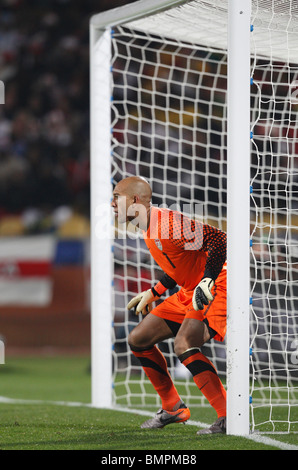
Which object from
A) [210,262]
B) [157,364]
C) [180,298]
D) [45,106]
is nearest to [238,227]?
[210,262]

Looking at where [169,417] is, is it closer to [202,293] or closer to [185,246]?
[202,293]

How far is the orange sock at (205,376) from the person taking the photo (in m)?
4.09

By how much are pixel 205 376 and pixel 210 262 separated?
63cm

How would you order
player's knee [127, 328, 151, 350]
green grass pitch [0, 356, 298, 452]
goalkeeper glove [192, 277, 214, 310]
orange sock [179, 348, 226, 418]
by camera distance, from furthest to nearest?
1. player's knee [127, 328, 151, 350]
2. orange sock [179, 348, 226, 418]
3. goalkeeper glove [192, 277, 214, 310]
4. green grass pitch [0, 356, 298, 452]

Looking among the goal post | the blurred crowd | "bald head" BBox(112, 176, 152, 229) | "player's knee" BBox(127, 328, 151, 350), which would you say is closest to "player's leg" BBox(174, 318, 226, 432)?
the goal post

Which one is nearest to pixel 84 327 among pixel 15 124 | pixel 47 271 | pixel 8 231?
pixel 47 271

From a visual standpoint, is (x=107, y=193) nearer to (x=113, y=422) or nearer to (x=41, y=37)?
(x=113, y=422)

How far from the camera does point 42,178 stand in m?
12.8

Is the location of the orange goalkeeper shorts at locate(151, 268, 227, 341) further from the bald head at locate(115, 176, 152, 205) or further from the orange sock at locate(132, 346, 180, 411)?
the bald head at locate(115, 176, 152, 205)

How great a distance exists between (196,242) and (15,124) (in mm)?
9648

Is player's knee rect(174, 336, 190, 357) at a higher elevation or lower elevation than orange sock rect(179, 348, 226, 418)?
higher

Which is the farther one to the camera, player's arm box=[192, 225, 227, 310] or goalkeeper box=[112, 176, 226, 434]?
goalkeeper box=[112, 176, 226, 434]

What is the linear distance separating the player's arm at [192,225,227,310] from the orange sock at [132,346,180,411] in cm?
53

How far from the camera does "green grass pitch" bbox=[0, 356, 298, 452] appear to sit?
367 cm
